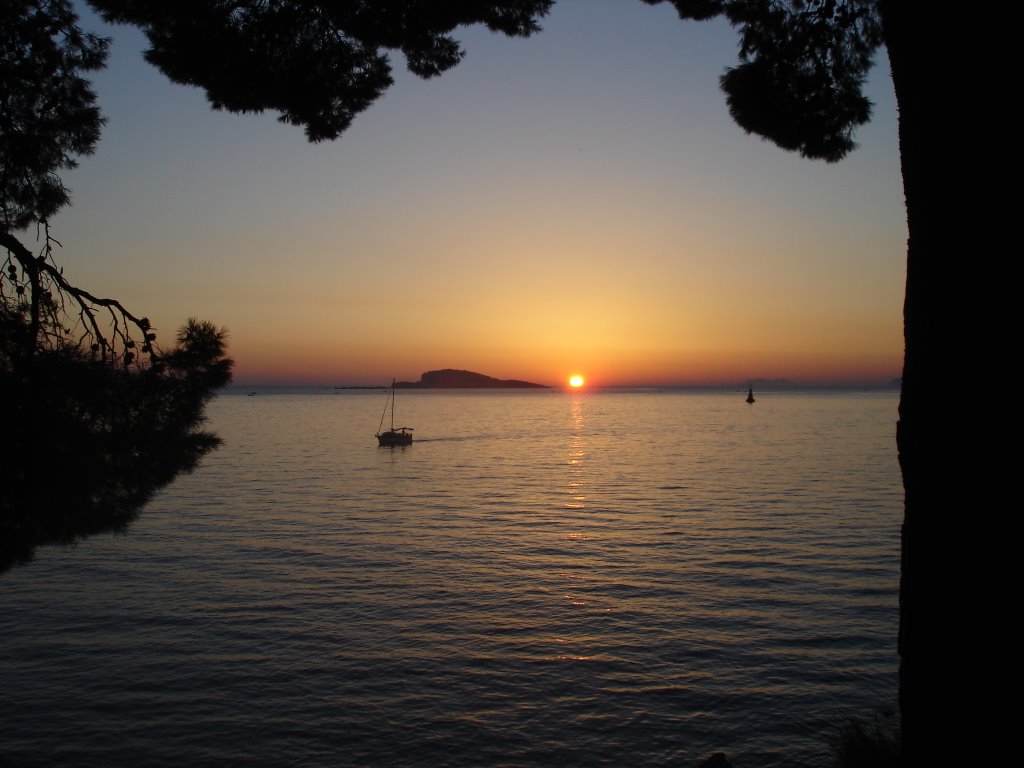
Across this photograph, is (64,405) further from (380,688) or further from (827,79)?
(827,79)

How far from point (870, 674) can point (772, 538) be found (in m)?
11.5

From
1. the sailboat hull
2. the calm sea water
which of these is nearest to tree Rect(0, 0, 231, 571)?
the calm sea water

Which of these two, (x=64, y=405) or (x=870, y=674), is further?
(x=870, y=674)

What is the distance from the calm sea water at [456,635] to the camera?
1041 centimetres

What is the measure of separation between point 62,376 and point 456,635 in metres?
9.24

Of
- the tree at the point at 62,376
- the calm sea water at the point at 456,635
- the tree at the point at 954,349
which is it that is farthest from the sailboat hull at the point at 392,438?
the tree at the point at 954,349

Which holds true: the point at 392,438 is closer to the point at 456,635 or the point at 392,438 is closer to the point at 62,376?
the point at 456,635

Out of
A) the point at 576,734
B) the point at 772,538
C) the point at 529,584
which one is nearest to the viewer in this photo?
the point at 576,734

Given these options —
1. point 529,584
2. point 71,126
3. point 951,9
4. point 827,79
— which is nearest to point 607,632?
point 529,584

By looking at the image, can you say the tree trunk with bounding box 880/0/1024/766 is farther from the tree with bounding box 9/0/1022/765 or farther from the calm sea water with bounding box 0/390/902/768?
the calm sea water with bounding box 0/390/902/768

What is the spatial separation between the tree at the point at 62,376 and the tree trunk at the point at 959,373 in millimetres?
6400

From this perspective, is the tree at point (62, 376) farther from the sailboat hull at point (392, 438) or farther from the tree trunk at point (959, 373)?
the sailboat hull at point (392, 438)

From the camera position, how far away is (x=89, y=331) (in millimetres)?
7402

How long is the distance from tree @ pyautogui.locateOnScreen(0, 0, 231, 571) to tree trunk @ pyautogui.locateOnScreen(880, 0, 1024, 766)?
6400mm
